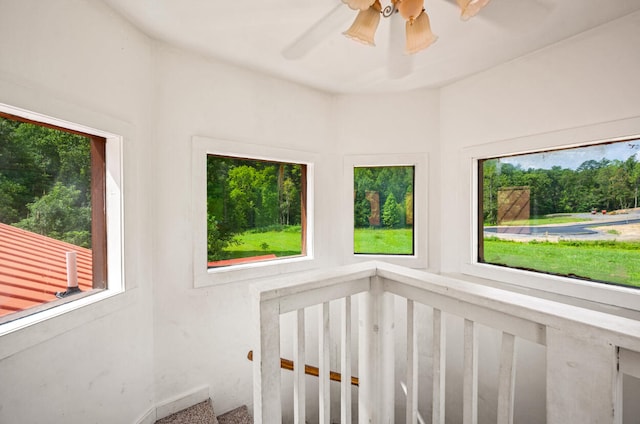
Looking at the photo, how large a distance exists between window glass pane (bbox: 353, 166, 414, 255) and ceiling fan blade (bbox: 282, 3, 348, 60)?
119 centimetres

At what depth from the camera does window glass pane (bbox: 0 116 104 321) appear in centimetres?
122

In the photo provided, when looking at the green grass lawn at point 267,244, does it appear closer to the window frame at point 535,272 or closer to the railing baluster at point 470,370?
the window frame at point 535,272

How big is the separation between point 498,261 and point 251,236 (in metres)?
2.07

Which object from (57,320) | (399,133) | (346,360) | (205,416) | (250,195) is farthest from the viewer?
(399,133)

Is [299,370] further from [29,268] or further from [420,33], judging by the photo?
[420,33]

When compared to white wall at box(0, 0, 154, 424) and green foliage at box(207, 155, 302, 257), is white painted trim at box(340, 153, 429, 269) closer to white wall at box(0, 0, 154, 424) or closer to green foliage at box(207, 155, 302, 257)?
green foliage at box(207, 155, 302, 257)

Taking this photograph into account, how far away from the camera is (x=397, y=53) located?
6.41ft

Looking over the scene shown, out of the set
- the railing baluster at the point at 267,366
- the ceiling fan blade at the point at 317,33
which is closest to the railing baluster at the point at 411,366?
the railing baluster at the point at 267,366

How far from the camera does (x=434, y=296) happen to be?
834mm

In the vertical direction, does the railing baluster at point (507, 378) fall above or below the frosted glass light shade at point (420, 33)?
below

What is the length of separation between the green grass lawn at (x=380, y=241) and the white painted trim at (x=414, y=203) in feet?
0.19

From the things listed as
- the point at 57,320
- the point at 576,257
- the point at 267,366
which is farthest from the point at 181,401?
the point at 576,257

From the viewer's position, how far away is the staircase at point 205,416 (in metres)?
1.84

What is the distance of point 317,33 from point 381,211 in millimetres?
1638
